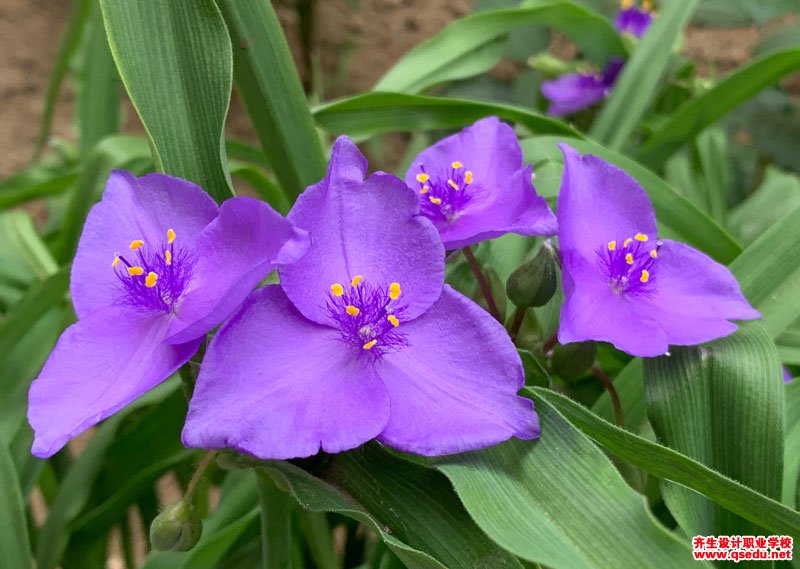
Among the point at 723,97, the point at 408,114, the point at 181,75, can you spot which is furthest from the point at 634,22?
the point at 181,75

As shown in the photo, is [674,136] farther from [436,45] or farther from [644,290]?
[644,290]

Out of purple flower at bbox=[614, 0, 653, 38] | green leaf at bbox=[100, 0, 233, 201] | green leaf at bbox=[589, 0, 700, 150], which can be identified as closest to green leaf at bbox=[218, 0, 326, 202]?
green leaf at bbox=[100, 0, 233, 201]

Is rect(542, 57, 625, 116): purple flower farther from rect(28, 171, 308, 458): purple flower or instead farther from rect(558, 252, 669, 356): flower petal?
rect(28, 171, 308, 458): purple flower

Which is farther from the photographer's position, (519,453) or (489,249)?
(489,249)

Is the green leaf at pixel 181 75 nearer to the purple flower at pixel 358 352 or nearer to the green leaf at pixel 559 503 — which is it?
the purple flower at pixel 358 352

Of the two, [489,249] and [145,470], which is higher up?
[489,249]

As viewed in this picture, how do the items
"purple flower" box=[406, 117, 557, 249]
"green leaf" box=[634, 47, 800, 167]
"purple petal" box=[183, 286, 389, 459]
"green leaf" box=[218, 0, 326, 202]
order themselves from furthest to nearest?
1. "green leaf" box=[634, 47, 800, 167]
2. "green leaf" box=[218, 0, 326, 202]
3. "purple flower" box=[406, 117, 557, 249]
4. "purple petal" box=[183, 286, 389, 459]

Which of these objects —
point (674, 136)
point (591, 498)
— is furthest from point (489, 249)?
point (674, 136)
